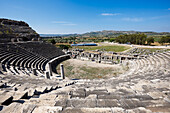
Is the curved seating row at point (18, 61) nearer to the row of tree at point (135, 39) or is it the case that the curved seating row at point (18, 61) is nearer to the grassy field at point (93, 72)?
the grassy field at point (93, 72)

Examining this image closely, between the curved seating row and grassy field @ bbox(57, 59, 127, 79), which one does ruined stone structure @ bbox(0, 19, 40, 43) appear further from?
grassy field @ bbox(57, 59, 127, 79)

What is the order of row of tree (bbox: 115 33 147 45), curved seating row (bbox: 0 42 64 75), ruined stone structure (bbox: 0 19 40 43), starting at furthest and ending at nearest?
row of tree (bbox: 115 33 147 45)
ruined stone structure (bbox: 0 19 40 43)
curved seating row (bbox: 0 42 64 75)

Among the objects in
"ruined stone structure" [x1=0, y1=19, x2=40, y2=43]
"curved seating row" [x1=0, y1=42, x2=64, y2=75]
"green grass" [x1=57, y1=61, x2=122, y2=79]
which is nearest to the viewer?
"curved seating row" [x1=0, y1=42, x2=64, y2=75]

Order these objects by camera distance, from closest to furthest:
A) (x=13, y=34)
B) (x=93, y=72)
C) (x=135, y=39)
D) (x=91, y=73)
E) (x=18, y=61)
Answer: (x=18, y=61) → (x=91, y=73) → (x=93, y=72) → (x=13, y=34) → (x=135, y=39)

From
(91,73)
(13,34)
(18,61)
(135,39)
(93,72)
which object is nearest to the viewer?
(18,61)

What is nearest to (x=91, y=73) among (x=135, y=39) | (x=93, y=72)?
(x=93, y=72)

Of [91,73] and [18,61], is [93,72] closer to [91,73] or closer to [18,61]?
[91,73]

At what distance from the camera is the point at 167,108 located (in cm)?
229

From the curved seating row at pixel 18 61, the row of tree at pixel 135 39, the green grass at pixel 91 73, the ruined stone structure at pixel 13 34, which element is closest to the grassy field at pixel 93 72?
the green grass at pixel 91 73

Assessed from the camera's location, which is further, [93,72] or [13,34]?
[13,34]

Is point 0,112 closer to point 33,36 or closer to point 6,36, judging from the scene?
point 6,36

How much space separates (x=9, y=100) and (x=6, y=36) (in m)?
30.5

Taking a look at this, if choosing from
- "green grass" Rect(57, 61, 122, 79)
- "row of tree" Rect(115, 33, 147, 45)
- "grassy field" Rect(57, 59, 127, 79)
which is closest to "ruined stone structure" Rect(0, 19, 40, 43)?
"grassy field" Rect(57, 59, 127, 79)

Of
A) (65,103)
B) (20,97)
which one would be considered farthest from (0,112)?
(65,103)
